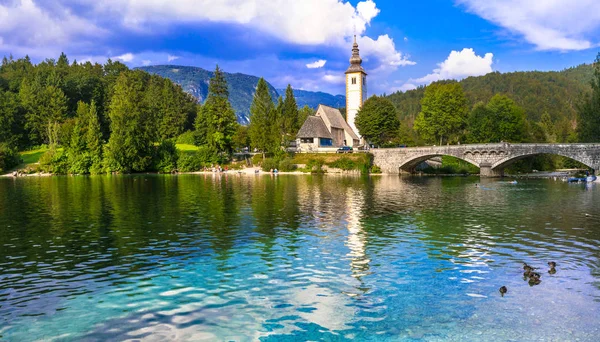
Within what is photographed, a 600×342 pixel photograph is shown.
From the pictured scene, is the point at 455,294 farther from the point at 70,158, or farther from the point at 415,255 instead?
the point at 70,158

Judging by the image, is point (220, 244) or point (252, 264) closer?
point (252, 264)

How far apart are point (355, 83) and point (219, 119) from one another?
36017 mm

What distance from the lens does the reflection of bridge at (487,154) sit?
63812 millimetres

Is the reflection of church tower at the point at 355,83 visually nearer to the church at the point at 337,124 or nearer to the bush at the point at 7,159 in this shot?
the church at the point at 337,124

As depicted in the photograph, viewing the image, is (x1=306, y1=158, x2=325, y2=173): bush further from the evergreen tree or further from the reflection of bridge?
the evergreen tree

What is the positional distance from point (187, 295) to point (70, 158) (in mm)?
93095

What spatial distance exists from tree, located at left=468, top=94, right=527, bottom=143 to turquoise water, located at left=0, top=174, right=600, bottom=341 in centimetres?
6586

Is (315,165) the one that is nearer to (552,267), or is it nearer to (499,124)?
(499,124)

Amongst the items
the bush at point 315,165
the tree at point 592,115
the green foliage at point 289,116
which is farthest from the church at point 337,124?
the tree at point 592,115

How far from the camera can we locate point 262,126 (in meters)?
98.8

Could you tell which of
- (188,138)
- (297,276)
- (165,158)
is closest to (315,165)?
(165,158)

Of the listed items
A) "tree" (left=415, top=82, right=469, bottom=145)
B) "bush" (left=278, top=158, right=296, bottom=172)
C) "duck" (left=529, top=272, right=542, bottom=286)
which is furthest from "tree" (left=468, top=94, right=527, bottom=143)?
"duck" (left=529, top=272, right=542, bottom=286)

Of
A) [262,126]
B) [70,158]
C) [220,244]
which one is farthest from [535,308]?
[70,158]

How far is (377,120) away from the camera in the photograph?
97.8 m
